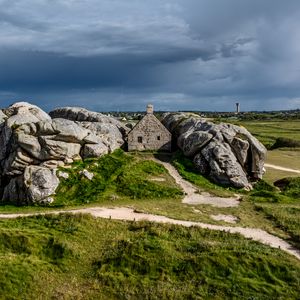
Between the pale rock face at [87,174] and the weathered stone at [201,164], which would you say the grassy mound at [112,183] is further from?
the weathered stone at [201,164]

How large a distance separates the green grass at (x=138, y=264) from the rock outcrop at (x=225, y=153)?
16.8 metres

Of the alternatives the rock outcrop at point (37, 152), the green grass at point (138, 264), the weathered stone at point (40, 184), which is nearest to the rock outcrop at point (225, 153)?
the rock outcrop at point (37, 152)

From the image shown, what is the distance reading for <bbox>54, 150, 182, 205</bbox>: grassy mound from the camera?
41094 mm

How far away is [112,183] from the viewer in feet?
143

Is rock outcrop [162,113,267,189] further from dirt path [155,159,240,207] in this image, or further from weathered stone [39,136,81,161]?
weathered stone [39,136,81,161]

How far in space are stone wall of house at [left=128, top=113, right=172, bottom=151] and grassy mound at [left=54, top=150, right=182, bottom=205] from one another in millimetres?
6288

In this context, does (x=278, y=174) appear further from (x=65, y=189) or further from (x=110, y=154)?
(x=65, y=189)

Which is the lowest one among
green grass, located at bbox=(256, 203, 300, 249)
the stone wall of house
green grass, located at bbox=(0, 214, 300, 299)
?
green grass, located at bbox=(0, 214, 300, 299)

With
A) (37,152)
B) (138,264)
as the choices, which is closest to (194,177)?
(37,152)

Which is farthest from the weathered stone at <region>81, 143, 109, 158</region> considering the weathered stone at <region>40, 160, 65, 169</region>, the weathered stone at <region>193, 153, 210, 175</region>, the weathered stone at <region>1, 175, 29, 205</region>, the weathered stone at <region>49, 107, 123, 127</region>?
the weathered stone at <region>193, 153, 210, 175</region>

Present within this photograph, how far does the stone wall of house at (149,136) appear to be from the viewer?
54562 mm

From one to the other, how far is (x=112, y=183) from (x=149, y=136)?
13114 mm

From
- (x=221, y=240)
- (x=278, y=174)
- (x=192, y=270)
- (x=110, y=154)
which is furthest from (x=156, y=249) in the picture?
(x=278, y=174)

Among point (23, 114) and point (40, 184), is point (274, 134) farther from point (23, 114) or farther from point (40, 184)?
point (40, 184)
